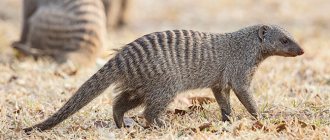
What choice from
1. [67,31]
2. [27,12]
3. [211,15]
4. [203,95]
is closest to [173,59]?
[203,95]

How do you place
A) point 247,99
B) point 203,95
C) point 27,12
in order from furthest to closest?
point 27,12 < point 203,95 < point 247,99

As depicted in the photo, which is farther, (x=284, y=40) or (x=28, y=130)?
(x=284, y=40)

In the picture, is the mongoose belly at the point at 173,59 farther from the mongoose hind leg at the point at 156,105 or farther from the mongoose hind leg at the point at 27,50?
the mongoose hind leg at the point at 27,50

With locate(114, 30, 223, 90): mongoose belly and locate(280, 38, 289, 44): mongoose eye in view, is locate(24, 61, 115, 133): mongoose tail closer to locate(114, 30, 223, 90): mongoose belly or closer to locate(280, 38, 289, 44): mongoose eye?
locate(114, 30, 223, 90): mongoose belly

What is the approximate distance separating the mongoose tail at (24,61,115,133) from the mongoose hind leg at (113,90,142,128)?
0.69ft

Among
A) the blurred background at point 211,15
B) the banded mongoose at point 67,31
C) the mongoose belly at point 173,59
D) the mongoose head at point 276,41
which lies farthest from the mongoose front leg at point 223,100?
the blurred background at point 211,15

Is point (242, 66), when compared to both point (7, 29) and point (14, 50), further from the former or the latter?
point (7, 29)

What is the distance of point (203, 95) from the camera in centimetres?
520

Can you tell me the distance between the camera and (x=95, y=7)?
689 cm

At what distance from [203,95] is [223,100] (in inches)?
32.4

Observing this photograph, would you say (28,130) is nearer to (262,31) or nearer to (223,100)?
(223,100)

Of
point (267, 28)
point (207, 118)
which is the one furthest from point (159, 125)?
point (267, 28)

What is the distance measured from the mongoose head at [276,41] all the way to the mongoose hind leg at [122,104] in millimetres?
865

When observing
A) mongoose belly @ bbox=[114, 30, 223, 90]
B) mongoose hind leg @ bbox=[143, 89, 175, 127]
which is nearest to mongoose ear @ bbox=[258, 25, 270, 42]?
mongoose belly @ bbox=[114, 30, 223, 90]
